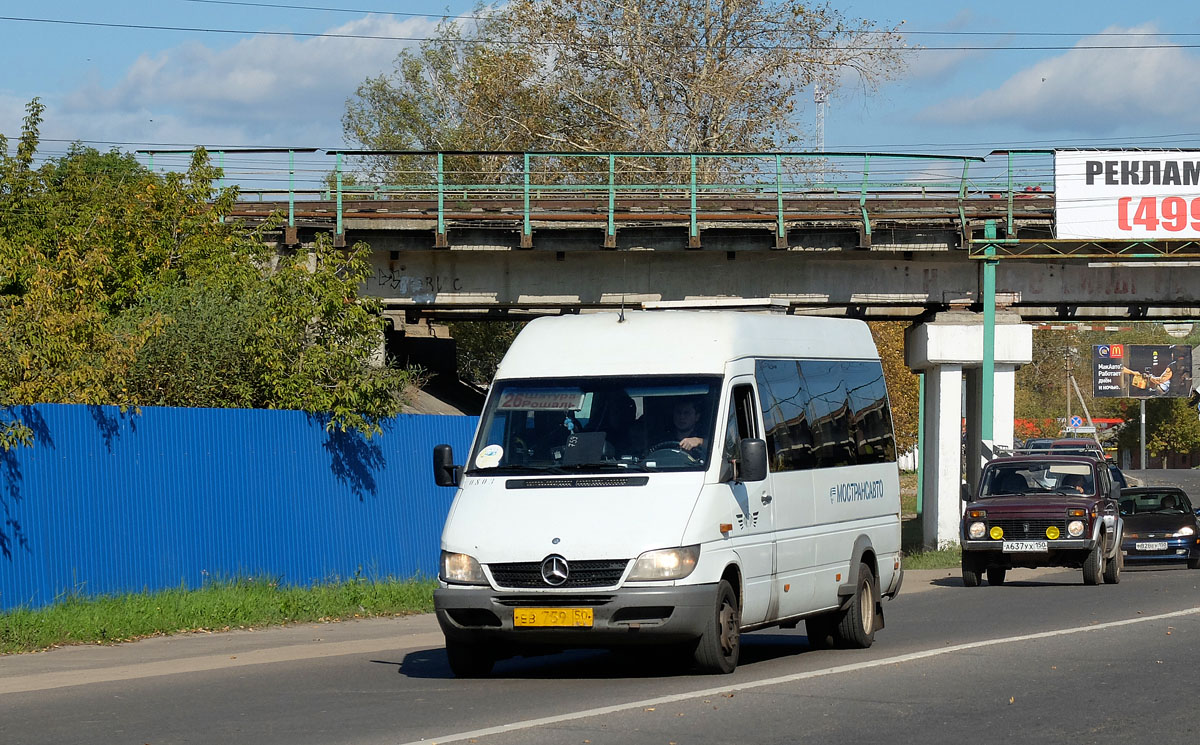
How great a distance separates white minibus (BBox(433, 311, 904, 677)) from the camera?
10695mm

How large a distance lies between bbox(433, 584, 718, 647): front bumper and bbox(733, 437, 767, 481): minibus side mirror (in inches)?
34.1

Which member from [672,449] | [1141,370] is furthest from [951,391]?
[1141,370]

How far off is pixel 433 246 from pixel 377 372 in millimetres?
11718

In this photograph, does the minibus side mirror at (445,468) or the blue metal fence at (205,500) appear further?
the blue metal fence at (205,500)

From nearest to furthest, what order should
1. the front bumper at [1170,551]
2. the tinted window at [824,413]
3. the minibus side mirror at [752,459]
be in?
1. the minibus side mirror at [752,459]
2. the tinted window at [824,413]
3. the front bumper at [1170,551]

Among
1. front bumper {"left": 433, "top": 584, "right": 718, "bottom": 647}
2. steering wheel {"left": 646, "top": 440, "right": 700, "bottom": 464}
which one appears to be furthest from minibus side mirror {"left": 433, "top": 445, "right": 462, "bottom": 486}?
steering wheel {"left": 646, "top": 440, "right": 700, "bottom": 464}

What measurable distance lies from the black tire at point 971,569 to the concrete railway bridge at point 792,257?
9.52 m

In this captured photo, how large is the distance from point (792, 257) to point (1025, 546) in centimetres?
1187

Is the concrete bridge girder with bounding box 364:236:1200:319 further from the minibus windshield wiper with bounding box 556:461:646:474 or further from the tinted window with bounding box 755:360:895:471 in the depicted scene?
the minibus windshield wiper with bounding box 556:461:646:474

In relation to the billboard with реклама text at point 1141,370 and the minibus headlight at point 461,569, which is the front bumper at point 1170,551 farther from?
the billboard with реклама text at point 1141,370

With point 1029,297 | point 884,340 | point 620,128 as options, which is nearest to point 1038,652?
point 1029,297

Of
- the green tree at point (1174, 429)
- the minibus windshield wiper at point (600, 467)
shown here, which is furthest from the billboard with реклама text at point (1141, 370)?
the minibus windshield wiper at point (600, 467)

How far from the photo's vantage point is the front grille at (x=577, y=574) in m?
10.7

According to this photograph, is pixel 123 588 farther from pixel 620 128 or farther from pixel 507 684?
pixel 620 128
